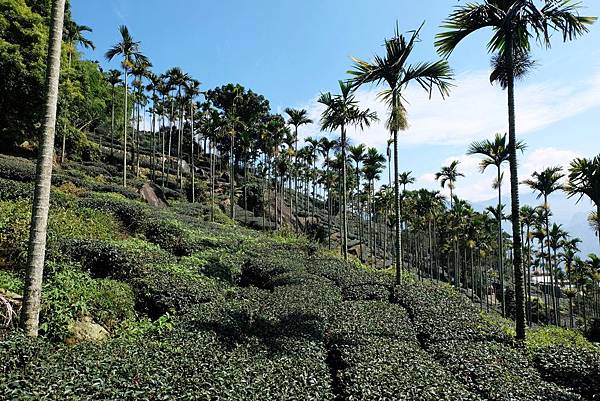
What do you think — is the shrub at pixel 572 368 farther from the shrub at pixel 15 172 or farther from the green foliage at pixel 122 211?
the shrub at pixel 15 172

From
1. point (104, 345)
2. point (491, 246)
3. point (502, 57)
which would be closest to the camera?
point (104, 345)

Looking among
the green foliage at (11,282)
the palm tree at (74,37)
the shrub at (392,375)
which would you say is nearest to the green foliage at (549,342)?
the shrub at (392,375)

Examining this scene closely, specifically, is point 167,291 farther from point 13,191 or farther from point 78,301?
point 13,191

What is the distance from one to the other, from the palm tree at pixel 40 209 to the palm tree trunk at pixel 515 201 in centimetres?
1018

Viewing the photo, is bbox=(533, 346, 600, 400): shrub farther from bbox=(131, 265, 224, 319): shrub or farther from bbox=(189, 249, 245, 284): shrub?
bbox=(189, 249, 245, 284): shrub

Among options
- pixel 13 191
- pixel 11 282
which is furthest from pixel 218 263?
pixel 13 191

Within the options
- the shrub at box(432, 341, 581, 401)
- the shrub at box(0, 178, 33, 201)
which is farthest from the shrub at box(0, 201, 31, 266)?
the shrub at box(432, 341, 581, 401)

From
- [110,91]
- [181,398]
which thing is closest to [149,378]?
[181,398]

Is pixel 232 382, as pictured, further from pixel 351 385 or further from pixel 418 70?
pixel 418 70

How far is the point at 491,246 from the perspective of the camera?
56.7 meters

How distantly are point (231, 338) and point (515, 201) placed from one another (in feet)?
26.2

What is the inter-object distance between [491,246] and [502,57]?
169 feet

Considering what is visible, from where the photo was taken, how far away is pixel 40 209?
604 centimetres

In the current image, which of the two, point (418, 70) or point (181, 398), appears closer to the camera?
point (181, 398)
